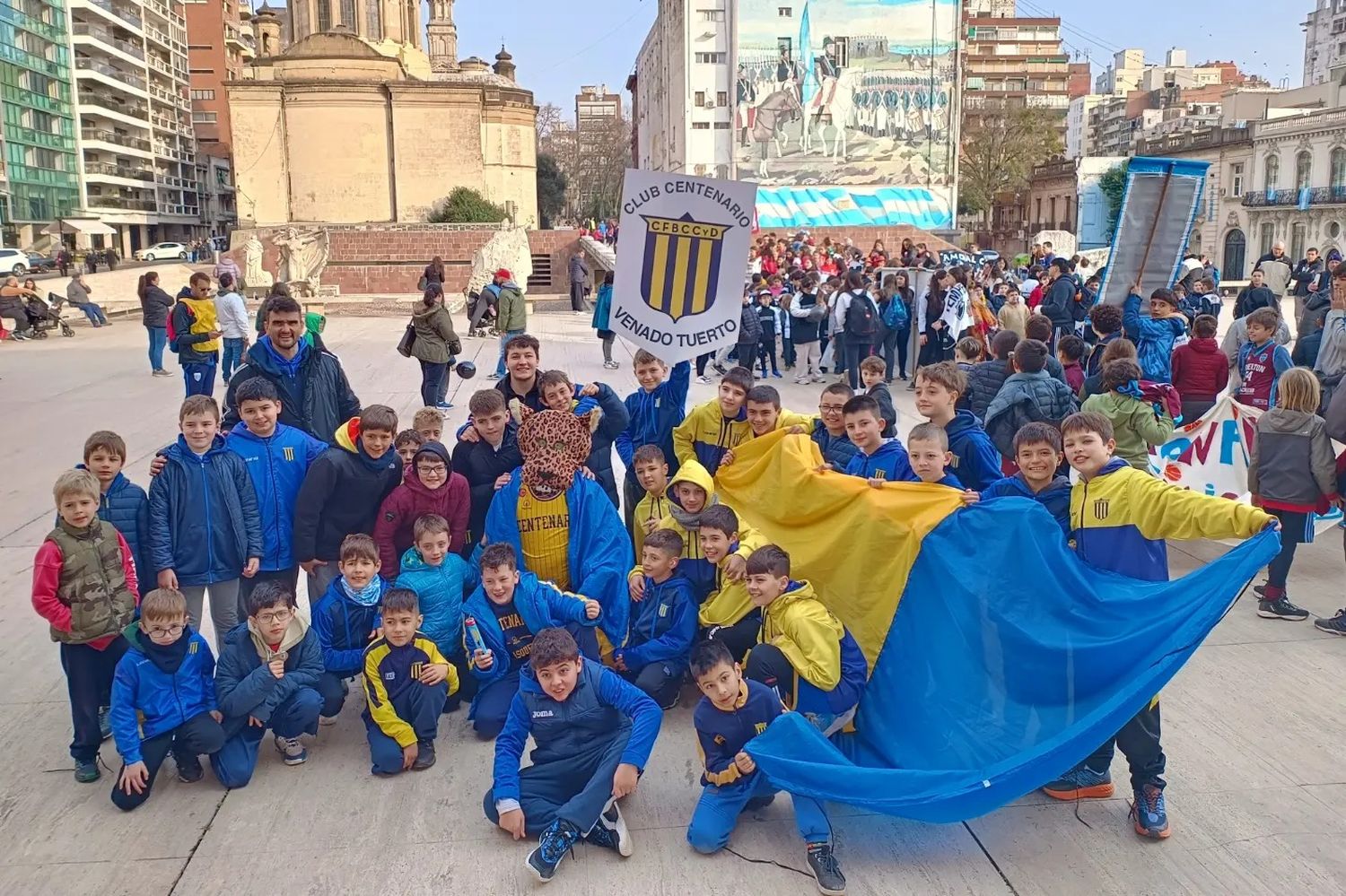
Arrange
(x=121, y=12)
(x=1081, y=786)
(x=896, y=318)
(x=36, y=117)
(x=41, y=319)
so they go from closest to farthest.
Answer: (x=1081, y=786)
(x=896, y=318)
(x=41, y=319)
(x=36, y=117)
(x=121, y=12)

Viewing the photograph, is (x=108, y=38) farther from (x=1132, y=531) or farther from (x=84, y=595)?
(x=1132, y=531)

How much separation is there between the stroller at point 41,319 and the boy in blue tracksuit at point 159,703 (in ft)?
75.3

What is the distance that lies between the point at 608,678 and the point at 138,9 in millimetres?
88683

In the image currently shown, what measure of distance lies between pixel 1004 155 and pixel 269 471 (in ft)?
257

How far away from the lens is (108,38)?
73.3 meters

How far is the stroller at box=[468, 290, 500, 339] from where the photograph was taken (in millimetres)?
16594

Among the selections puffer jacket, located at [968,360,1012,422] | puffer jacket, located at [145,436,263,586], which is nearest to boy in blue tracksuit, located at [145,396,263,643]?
puffer jacket, located at [145,436,263,586]

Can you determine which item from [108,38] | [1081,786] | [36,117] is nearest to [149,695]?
[1081,786]

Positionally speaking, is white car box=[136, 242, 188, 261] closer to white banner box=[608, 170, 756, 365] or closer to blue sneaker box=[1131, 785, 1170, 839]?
white banner box=[608, 170, 756, 365]

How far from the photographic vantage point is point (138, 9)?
251ft

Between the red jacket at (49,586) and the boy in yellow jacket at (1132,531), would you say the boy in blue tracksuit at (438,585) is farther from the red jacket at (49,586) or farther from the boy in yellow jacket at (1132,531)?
the boy in yellow jacket at (1132,531)

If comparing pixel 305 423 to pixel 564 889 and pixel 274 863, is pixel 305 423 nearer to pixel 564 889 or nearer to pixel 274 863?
pixel 274 863

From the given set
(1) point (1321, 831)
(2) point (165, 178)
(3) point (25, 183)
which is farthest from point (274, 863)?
(2) point (165, 178)

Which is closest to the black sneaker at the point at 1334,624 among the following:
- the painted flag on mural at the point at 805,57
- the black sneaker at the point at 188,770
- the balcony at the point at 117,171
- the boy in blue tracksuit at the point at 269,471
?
the boy in blue tracksuit at the point at 269,471
